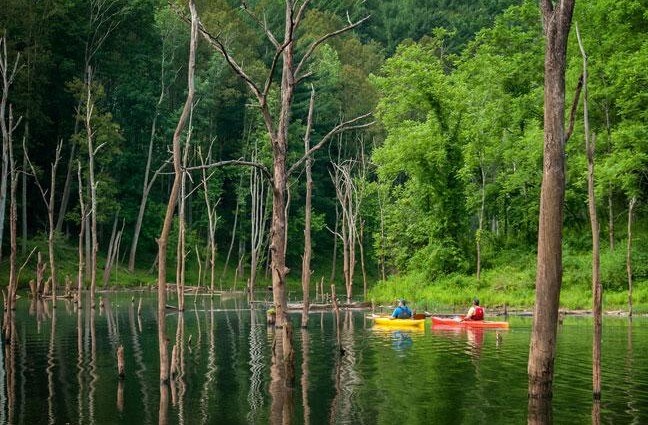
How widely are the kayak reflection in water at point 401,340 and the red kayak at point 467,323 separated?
277 cm

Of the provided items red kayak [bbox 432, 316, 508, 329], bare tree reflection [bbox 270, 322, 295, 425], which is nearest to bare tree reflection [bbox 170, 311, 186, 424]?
bare tree reflection [bbox 270, 322, 295, 425]

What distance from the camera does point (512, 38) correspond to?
5378 centimetres

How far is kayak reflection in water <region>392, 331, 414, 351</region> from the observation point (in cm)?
3036

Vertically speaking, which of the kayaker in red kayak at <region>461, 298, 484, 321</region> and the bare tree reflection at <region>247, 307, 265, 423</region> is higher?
the kayaker in red kayak at <region>461, 298, 484, 321</region>

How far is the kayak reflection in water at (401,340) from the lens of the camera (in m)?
30.4

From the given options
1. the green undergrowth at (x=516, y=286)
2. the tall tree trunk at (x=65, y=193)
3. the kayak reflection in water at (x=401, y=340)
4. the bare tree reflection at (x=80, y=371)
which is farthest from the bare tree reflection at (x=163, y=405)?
the tall tree trunk at (x=65, y=193)

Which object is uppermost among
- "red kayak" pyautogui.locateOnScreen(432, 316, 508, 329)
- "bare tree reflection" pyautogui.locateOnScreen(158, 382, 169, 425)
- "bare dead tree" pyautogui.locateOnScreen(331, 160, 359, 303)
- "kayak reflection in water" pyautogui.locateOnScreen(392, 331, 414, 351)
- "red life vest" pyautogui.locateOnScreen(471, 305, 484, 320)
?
"bare dead tree" pyautogui.locateOnScreen(331, 160, 359, 303)

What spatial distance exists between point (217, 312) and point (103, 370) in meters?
22.2

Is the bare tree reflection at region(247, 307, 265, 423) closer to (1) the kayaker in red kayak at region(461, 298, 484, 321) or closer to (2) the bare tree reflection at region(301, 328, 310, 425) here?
(2) the bare tree reflection at region(301, 328, 310, 425)

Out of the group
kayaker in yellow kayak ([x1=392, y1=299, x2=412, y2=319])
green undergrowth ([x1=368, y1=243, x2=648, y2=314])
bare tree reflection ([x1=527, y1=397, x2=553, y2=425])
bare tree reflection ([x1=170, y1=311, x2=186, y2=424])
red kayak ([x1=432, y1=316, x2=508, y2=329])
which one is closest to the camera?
bare tree reflection ([x1=527, y1=397, x2=553, y2=425])

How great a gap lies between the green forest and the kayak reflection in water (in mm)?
6142

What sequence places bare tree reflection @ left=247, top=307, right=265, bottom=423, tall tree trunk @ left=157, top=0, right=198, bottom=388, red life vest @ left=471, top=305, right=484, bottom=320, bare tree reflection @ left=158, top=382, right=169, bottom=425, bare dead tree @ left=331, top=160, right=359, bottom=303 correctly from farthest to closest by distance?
bare dead tree @ left=331, top=160, right=359, bottom=303 < red life vest @ left=471, top=305, right=484, bottom=320 < tall tree trunk @ left=157, top=0, right=198, bottom=388 < bare tree reflection @ left=247, top=307, right=265, bottom=423 < bare tree reflection @ left=158, top=382, right=169, bottom=425

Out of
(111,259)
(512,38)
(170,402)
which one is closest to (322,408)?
(170,402)

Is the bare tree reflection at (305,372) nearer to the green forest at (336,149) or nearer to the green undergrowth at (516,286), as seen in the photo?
the green forest at (336,149)
